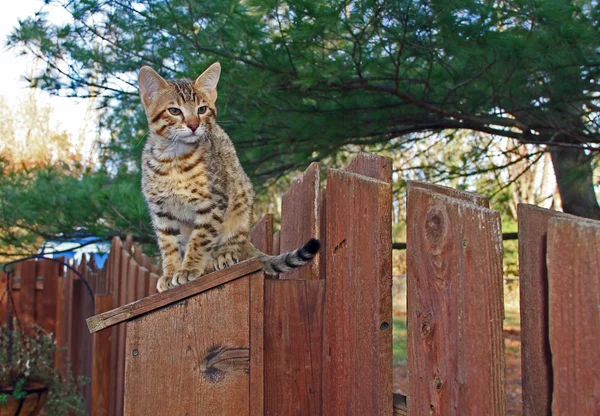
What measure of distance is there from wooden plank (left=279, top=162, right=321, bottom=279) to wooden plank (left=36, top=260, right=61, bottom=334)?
4.17m

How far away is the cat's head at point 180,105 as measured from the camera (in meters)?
2.88

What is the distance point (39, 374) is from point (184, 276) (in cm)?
317

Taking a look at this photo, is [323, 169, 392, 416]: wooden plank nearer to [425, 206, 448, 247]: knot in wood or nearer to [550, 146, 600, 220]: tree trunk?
[425, 206, 448, 247]: knot in wood

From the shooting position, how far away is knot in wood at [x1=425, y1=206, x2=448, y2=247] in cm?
136

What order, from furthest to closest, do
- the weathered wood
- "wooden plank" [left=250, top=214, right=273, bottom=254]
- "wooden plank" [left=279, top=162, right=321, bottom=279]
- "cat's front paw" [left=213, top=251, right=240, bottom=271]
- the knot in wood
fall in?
1. "wooden plank" [left=250, top=214, right=273, bottom=254]
2. "cat's front paw" [left=213, top=251, right=240, bottom=271]
3. "wooden plank" [left=279, top=162, right=321, bottom=279]
4. the weathered wood
5. the knot in wood

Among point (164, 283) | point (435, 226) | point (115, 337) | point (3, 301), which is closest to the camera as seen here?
point (435, 226)

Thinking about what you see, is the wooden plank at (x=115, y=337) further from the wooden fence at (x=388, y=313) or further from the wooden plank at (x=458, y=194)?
the wooden plank at (x=458, y=194)

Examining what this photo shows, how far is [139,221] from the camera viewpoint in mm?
5871

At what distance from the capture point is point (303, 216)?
2314 millimetres

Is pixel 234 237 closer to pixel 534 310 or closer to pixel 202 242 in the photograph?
pixel 202 242

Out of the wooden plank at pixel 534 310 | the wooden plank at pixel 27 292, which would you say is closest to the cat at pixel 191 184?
the wooden plank at pixel 534 310

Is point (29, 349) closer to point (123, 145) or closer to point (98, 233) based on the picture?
point (98, 233)

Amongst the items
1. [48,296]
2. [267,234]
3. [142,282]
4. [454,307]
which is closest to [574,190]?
[267,234]

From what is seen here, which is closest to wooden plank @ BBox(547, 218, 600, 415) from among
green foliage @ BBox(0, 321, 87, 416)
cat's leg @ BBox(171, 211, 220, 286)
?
cat's leg @ BBox(171, 211, 220, 286)
